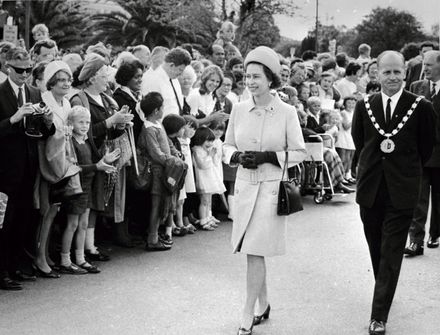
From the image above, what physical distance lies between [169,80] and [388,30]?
5199cm

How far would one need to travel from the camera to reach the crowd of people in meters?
7.02

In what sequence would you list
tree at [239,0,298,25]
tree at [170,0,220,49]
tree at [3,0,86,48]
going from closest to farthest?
tree at [239,0,298,25] → tree at [170,0,220,49] → tree at [3,0,86,48]

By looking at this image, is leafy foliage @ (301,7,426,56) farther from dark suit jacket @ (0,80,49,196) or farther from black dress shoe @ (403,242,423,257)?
dark suit jacket @ (0,80,49,196)

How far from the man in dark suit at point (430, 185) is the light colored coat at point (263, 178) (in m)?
3.04

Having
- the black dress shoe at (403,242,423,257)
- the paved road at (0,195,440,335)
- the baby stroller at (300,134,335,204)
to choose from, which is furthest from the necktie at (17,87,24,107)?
the baby stroller at (300,134,335,204)

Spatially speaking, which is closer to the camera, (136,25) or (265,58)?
(265,58)

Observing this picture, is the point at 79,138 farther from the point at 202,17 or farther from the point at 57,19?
the point at 57,19

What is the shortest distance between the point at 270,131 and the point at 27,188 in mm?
2623

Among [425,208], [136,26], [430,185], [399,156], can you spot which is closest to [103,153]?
[399,156]

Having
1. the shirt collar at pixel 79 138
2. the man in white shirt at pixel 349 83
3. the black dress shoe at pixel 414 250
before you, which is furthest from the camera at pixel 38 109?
the man in white shirt at pixel 349 83

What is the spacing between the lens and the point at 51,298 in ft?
21.7

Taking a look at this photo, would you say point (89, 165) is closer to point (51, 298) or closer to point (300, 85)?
point (51, 298)

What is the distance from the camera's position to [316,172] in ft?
40.8

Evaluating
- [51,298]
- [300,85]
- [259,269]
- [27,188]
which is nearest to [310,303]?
[259,269]
